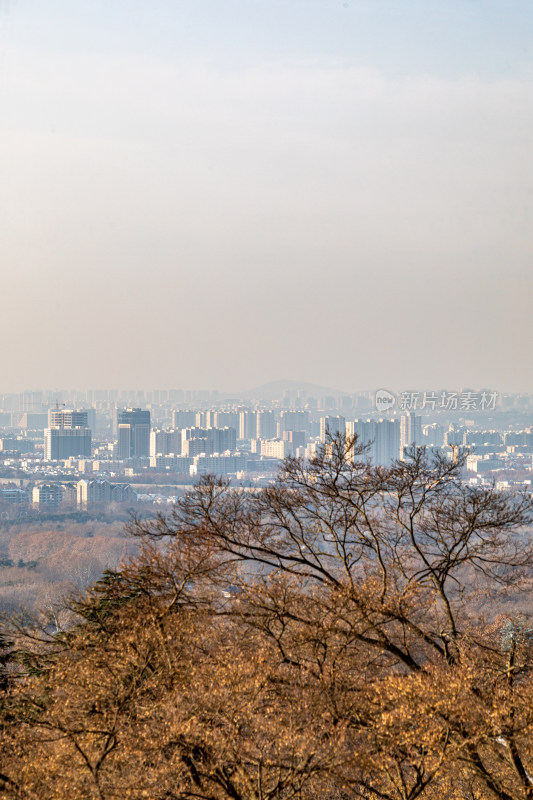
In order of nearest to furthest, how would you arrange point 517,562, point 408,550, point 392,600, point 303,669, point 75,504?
point 303,669 → point 392,600 → point 517,562 → point 408,550 → point 75,504

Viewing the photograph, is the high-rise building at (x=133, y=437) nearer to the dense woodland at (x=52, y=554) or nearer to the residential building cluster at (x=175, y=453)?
the residential building cluster at (x=175, y=453)

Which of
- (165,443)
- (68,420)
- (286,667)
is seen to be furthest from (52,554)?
(68,420)

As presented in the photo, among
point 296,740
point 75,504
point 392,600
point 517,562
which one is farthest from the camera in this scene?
point 75,504

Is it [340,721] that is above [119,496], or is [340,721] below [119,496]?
above

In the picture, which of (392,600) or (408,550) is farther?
(408,550)

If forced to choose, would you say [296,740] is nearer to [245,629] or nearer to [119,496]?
[245,629]

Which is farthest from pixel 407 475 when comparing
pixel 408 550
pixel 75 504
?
pixel 75 504

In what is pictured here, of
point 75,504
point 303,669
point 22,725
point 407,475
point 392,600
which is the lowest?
point 75,504
